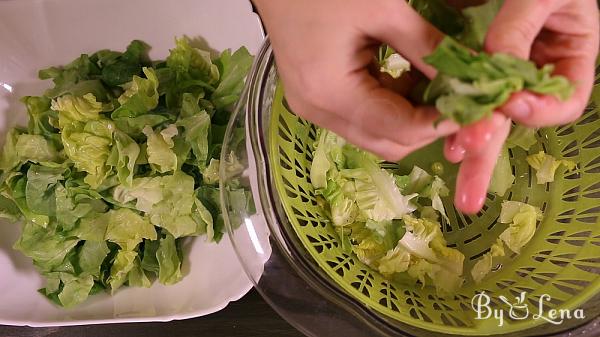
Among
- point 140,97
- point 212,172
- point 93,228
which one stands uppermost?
point 140,97

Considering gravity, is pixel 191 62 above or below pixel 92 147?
above

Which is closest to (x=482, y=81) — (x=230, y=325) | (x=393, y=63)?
(x=393, y=63)

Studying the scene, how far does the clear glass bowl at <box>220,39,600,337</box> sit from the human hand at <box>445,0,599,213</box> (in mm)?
268

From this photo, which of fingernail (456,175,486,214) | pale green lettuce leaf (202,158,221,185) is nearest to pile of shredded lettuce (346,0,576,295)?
pale green lettuce leaf (202,158,221,185)

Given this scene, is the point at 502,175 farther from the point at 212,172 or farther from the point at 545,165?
the point at 212,172

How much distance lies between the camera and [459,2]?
59 centimetres

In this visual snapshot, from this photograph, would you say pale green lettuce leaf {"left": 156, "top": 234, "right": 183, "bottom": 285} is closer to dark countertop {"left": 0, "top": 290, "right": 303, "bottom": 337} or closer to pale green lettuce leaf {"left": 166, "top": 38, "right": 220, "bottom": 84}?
dark countertop {"left": 0, "top": 290, "right": 303, "bottom": 337}

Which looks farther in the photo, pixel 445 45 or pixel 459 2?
pixel 459 2

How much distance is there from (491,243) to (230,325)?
42 centimetres

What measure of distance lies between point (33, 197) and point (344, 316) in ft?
1.86

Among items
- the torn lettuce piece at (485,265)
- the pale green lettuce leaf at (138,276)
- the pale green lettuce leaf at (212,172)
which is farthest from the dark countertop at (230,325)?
the torn lettuce piece at (485,265)

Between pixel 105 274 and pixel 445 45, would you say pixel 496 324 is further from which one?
pixel 105 274

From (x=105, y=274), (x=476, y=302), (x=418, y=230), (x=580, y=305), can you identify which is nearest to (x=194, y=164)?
(x=105, y=274)

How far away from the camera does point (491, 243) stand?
82 centimetres
